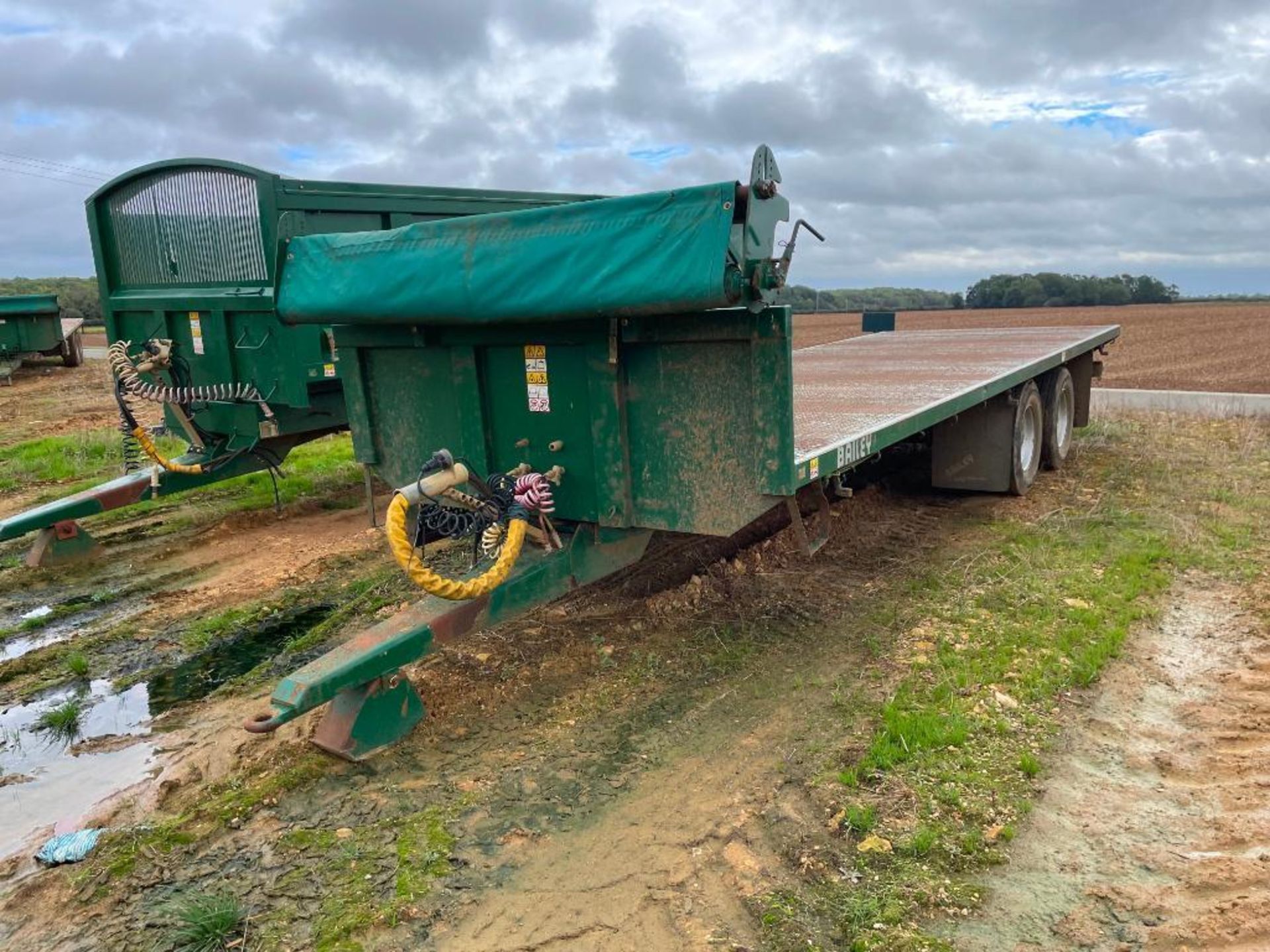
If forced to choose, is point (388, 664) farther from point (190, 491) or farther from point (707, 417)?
point (190, 491)

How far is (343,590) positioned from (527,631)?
1703 mm

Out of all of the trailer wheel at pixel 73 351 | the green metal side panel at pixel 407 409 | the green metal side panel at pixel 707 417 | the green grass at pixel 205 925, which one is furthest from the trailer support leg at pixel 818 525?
the trailer wheel at pixel 73 351

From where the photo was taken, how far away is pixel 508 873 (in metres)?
3.13

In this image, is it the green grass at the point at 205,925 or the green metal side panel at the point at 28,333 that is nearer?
the green grass at the point at 205,925

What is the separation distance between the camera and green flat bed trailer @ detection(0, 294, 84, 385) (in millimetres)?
17438

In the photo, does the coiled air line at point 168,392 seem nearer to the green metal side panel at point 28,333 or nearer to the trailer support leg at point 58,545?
the trailer support leg at point 58,545

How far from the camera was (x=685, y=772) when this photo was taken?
3711 millimetres

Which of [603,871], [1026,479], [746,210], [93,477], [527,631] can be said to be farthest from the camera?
[93,477]

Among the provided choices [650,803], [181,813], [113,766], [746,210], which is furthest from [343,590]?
[746,210]

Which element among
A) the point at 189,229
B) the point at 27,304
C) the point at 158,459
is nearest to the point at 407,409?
the point at 158,459

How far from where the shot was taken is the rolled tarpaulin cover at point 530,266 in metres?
3.44

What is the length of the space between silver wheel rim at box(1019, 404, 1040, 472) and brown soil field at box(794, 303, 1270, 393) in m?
2.29

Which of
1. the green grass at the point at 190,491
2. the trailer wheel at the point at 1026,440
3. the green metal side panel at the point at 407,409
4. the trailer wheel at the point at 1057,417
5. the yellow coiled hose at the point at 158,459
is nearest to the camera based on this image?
the green metal side panel at the point at 407,409

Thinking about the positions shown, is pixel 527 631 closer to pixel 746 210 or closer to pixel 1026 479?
pixel 746 210
